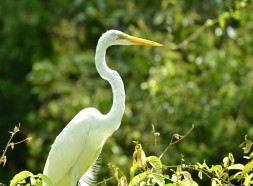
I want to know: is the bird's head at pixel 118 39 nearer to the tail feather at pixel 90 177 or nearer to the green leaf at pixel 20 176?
the tail feather at pixel 90 177

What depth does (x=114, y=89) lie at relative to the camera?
3.50 m

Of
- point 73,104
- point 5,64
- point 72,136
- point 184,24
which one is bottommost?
point 72,136

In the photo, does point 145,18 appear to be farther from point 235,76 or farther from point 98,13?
point 235,76

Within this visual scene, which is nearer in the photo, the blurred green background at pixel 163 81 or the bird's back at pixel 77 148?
the bird's back at pixel 77 148

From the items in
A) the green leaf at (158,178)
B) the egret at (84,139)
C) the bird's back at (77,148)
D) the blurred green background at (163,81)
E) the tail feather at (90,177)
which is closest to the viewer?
the green leaf at (158,178)

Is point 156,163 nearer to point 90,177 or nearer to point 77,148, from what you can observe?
point 77,148

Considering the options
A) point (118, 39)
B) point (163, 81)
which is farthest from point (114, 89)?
point (163, 81)

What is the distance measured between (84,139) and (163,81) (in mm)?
2774

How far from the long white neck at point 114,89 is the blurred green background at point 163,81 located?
252 centimetres

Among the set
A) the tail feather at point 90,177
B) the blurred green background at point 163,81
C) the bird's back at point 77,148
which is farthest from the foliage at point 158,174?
the blurred green background at point 163,81

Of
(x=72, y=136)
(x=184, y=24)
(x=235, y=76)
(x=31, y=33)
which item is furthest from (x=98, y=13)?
(x=72, y=136)

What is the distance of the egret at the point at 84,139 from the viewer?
3.62 meters

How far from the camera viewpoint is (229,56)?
6.71 m

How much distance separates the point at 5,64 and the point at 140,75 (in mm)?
3037
